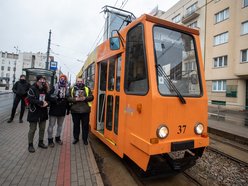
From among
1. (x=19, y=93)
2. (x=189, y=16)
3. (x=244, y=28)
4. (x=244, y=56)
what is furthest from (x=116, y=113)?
(x=189, y=16)

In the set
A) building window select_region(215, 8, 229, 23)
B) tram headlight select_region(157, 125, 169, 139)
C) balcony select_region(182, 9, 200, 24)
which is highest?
balcony select_region(182, 9, 200, 24)

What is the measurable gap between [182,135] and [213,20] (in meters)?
22.9

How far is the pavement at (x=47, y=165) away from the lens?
3.42 meters

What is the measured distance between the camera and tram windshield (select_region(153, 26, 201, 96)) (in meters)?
3.46

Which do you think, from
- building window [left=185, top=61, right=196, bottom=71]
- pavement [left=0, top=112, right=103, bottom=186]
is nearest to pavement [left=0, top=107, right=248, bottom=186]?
pavement [left=0, top=112, right=103, bottom=186]

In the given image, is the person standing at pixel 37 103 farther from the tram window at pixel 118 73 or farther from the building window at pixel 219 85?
the building window at pixel 219 85

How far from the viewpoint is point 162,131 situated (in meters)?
3.16

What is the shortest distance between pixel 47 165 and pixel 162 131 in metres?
2.46

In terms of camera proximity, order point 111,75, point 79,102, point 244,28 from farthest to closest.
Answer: point 244,28 < point 79,102 < point 111,75

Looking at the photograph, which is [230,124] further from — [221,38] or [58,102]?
[221,38]

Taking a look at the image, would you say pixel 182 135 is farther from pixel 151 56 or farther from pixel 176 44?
pixel 176 44

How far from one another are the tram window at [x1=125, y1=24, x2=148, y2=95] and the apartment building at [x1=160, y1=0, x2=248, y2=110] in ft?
50.3

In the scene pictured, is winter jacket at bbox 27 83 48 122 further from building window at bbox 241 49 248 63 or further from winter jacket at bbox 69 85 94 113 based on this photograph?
building window at bbox 241 49 248 63

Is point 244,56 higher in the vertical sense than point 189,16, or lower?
lower
